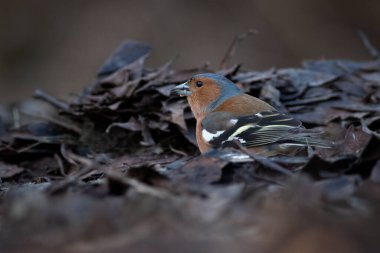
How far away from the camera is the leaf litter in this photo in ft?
8.21

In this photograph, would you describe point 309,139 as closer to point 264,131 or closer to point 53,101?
point 264,131

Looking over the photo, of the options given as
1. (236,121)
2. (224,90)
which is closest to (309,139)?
(236,121)

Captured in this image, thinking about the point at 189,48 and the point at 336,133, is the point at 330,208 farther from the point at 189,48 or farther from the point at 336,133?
the point at 189,48

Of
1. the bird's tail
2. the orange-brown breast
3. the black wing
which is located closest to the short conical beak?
the orange-brown breast

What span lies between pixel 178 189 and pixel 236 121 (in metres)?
1.84

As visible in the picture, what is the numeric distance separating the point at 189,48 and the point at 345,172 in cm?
759

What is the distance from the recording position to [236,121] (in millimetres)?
4691

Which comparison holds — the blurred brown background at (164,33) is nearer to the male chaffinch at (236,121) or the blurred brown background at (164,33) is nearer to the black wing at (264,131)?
the male chaffinch at (236,121)

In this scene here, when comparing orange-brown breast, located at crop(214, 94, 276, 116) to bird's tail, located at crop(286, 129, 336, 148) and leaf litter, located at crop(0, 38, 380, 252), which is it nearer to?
leaf litter, located at crop(0, 38, 380, 252)

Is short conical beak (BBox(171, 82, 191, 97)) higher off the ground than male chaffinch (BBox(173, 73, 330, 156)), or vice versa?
short conical beak (BBox(171, 82, 191, 97))

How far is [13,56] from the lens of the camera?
34.7 feet

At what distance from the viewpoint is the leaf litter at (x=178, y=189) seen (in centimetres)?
250

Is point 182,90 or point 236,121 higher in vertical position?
point 182,90

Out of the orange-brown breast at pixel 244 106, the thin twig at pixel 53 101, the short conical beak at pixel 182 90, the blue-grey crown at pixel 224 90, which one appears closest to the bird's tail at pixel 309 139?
the orange-brown breast at pixel 244 106
